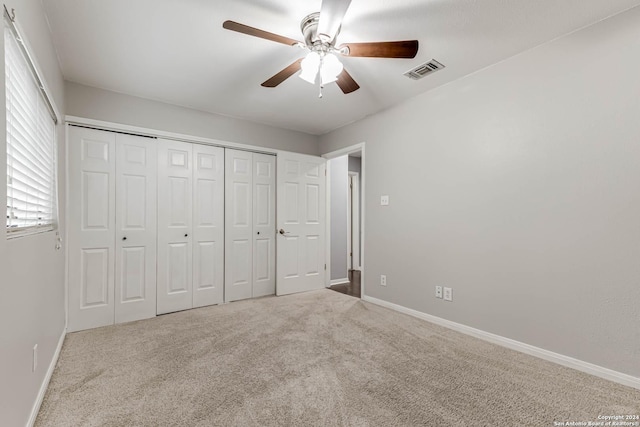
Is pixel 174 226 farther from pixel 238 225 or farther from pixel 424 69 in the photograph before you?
pixel 424 69

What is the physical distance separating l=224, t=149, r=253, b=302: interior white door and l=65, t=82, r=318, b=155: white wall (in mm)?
310

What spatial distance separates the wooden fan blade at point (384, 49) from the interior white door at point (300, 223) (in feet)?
7.64

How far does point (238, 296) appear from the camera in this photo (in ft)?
12.4

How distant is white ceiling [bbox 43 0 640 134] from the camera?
1837 mm

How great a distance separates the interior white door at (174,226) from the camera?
3.25m

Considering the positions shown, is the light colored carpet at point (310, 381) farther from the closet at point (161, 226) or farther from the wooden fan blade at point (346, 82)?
the wooden fan blade at point (346, 82)

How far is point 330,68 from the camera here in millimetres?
2137

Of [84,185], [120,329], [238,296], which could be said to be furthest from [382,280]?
[84,185]

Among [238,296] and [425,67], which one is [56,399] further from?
[425,67]

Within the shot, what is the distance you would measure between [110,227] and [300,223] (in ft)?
7.49

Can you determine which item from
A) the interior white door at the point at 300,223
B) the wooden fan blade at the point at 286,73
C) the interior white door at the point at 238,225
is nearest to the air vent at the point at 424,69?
the wooden fan blade at the point at 286,73

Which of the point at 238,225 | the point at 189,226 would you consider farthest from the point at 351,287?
the point at 189,226

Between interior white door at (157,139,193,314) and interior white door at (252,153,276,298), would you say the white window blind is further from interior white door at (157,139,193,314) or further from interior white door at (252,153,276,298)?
interior white door at (252,153,276,298)

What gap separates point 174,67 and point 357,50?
1.67 m
